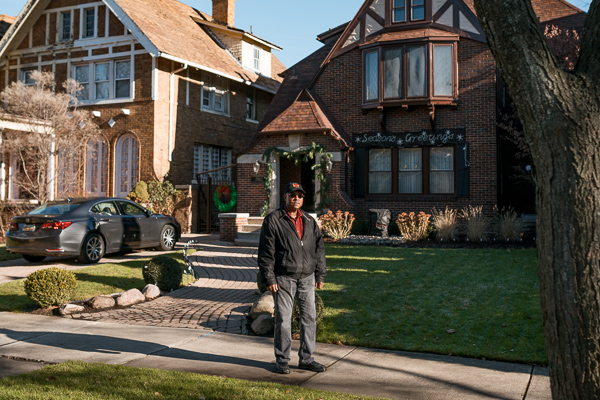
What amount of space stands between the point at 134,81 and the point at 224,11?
8.46m

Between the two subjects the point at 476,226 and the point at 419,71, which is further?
the point at 419,71

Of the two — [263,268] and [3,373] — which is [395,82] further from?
[3,373]

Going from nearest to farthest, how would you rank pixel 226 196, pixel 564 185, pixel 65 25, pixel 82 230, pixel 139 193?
pixel 564 185
pixel 82 230
pixel 139 193
pixel 226 196
pixel 65 25

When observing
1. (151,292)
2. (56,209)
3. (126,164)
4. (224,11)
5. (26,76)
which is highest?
(224,11)

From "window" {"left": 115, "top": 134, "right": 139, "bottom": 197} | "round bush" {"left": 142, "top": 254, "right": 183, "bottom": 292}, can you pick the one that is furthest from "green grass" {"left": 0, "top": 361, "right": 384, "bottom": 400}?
"window" {"left": 115, "top": 134, "right": 139, "bottom": 197}

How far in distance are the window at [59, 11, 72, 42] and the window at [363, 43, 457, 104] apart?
14.1 meters

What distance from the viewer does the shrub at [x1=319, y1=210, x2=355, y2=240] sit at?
17.2 metres

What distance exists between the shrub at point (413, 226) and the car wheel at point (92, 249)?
850 centimetres

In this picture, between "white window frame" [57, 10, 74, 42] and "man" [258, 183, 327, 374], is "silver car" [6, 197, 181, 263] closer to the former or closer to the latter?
"man" [258, 183, 327, 374]

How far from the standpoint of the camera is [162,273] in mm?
9898

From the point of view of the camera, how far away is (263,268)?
5562 millimetres

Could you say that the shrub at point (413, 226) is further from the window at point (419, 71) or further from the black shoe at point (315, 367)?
the black shoe at point (315, 367)

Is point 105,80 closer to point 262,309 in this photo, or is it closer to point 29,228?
point 29,228

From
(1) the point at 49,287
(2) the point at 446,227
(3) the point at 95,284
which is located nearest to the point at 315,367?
(1) the point at 49,287
